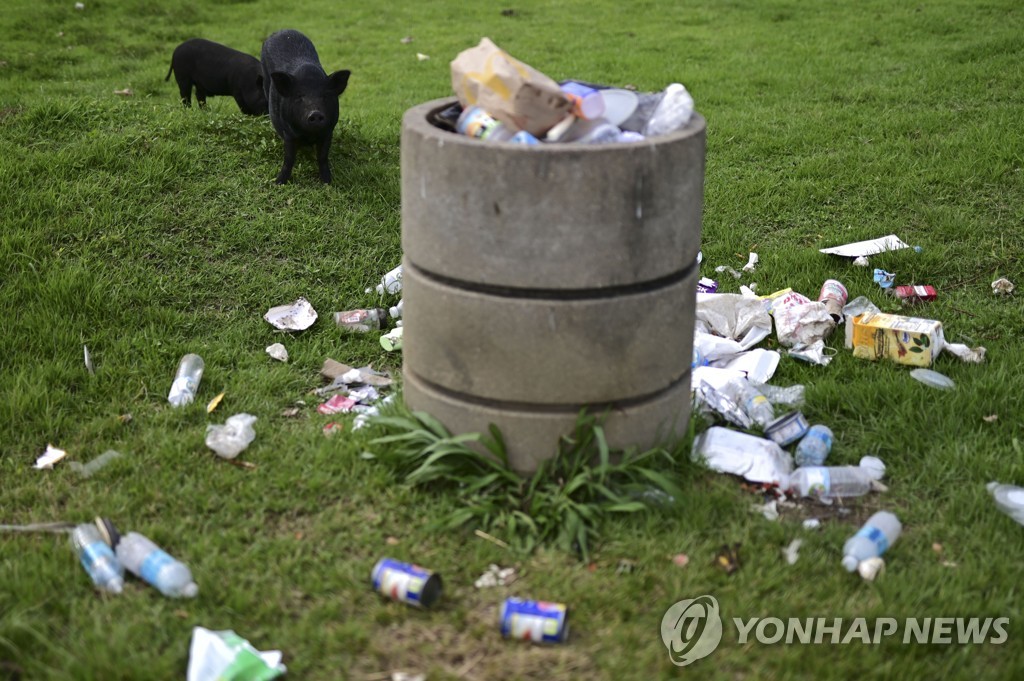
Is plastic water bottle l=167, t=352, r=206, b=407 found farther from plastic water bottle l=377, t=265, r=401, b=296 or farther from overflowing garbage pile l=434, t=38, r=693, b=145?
overflowing garbage pile l=434, t=38, r=693, b=145

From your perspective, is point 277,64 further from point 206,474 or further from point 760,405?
point 760,405

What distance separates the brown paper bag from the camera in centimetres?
344

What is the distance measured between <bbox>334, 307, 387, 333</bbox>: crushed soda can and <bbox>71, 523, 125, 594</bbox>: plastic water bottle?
78.4 inches

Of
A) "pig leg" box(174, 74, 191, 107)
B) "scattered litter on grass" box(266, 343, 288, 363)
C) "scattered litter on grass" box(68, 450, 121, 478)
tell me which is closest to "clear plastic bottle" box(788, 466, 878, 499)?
"scattered litter on grass" box(266, 343, 288, 363)

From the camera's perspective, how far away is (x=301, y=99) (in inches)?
232

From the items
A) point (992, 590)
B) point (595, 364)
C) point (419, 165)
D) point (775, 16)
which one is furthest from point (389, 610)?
point (775, 16)

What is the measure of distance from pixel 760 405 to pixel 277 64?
148 inches

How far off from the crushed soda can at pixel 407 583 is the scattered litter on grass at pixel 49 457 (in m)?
1.53

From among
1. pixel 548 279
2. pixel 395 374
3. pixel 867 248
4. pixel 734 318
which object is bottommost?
pixel 395 374

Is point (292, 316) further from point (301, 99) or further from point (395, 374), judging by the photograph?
point (301, 99)

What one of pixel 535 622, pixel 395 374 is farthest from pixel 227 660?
pixel 395 374

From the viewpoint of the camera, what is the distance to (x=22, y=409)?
13.7 feet

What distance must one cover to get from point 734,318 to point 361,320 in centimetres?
188

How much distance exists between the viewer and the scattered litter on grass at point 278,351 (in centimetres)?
482
